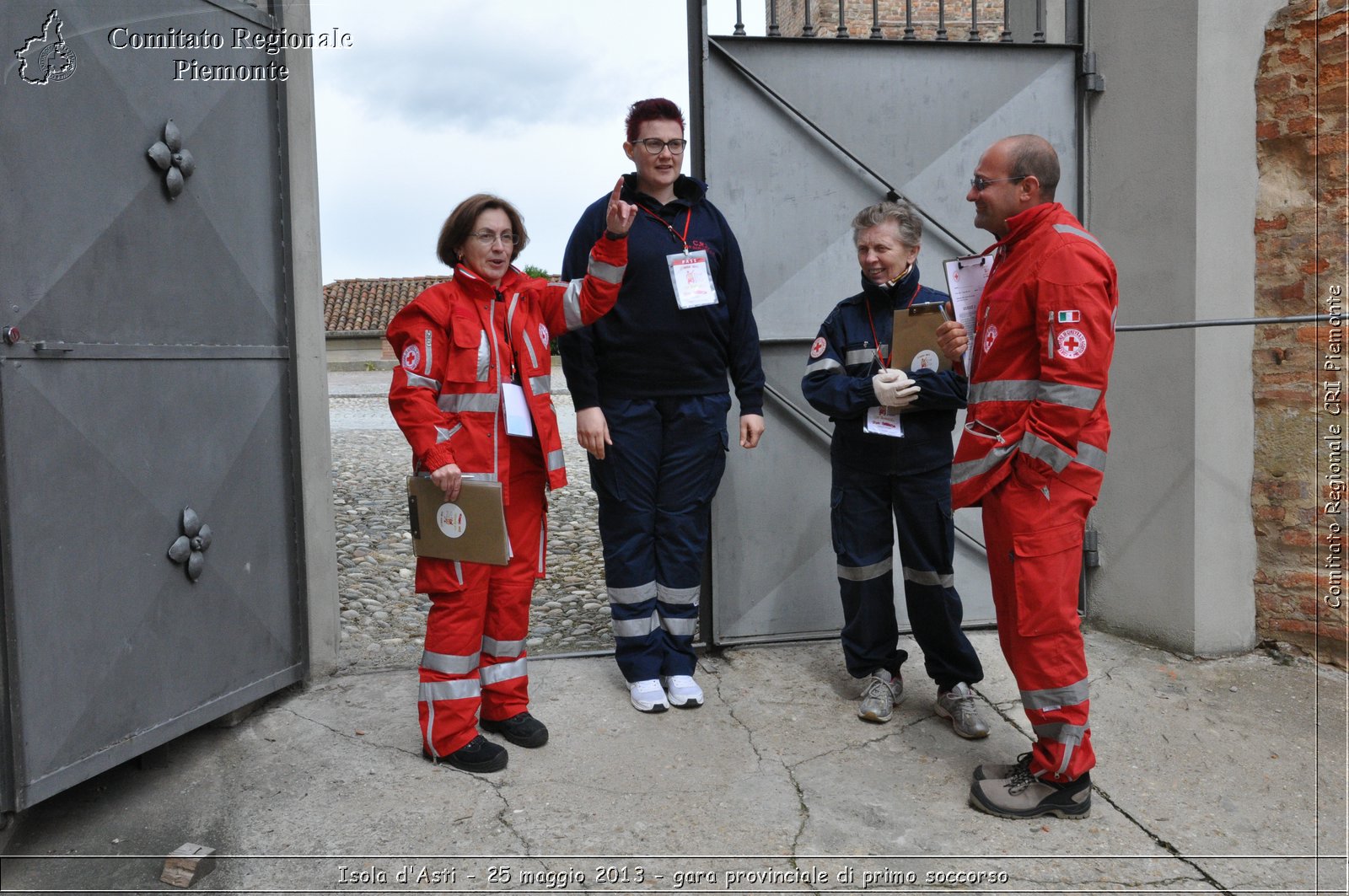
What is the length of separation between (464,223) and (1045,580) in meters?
2.18

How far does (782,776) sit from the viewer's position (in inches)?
137

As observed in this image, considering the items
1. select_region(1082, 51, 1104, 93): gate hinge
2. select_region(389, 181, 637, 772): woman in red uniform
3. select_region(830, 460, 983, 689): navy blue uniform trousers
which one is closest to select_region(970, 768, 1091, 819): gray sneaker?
select_region(830, 460, 983, 689): navy blue uniform trousers

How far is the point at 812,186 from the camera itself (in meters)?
4.71

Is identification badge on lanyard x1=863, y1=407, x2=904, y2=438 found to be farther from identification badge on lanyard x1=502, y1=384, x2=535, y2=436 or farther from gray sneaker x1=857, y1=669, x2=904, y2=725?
identification badge on lanyard x1=502, y1=384, x2=535, y2=436

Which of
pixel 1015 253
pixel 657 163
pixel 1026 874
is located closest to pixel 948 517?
pixel 1015 253

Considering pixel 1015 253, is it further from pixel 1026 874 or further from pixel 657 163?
pixel 1026 874

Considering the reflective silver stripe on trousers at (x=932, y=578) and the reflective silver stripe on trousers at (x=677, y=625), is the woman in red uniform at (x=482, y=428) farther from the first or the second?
the reflective silver stripe on trousers at (x=932, y=578)

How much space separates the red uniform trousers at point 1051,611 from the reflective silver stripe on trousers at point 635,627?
1.47m

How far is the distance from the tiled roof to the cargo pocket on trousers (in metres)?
41.3

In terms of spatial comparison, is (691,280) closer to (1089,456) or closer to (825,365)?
(825,365)

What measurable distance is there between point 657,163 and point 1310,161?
9.19 feet

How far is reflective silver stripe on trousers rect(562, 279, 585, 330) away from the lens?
373 cm

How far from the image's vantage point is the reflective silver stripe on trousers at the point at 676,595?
13.4ft

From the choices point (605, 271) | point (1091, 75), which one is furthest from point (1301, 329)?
point (605, 271)
